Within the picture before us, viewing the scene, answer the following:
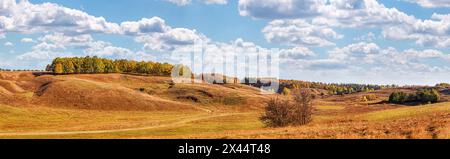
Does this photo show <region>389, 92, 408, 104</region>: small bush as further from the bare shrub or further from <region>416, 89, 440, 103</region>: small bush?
the bare shrub

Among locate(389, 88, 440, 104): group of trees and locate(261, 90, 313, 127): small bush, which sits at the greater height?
locate(261, 90, 313, 127): small bush

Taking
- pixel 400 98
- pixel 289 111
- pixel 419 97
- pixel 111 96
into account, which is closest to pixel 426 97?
pixel 419 97

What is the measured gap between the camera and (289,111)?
239ft

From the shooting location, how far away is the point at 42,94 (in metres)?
161

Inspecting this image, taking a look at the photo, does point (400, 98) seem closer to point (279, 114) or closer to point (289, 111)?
point (289, 111)

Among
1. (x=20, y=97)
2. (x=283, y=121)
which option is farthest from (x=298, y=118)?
(x=20, y=97)

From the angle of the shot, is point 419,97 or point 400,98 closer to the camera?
point 419,97

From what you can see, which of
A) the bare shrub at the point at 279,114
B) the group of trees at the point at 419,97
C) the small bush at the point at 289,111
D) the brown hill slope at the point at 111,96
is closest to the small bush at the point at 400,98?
the group of trees at the point at 419,97

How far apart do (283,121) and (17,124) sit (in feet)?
173

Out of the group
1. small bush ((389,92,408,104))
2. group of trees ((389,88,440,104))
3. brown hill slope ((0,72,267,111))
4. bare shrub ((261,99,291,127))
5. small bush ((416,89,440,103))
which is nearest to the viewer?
bare shrub ((261,99,291,127))

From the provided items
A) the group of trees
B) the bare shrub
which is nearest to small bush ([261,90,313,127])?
the bare shrub

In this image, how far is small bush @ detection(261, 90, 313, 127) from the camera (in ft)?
237

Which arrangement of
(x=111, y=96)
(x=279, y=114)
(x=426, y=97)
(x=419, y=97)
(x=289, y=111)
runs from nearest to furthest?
(x=279, y=114)
(x=289, y=111)
(x=111, y=96)
(x=426, y=97)
(x=419, y=97)
